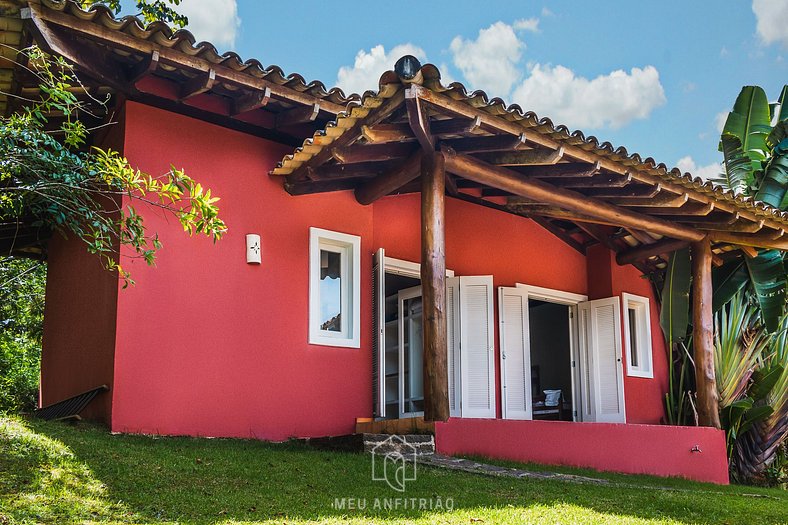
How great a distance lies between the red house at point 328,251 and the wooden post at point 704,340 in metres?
0.04

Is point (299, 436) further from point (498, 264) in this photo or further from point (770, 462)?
point (770, 462)

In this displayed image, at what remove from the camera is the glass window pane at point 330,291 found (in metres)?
9.17

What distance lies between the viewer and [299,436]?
8516mm

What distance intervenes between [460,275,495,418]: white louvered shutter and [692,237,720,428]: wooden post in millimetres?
2624

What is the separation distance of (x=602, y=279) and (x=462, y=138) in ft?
16.9

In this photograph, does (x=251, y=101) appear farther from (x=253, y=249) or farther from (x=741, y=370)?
(x=741, y=370)

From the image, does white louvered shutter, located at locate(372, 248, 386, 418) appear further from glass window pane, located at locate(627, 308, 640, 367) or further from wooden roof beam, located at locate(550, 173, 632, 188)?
glass window pane, located at locate(627, 308, 640, 367)

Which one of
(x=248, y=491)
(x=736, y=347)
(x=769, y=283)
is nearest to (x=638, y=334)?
(x=736, y=347)

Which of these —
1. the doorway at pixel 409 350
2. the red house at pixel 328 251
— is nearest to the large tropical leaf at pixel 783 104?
the red house at pixel 328 251

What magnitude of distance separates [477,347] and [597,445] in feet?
7.97

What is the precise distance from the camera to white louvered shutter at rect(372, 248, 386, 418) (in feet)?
29.9

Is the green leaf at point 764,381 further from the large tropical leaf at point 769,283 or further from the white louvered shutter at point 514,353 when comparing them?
the white louvered shutter at point 514,353

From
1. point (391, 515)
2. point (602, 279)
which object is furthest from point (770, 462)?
point (391, 515)

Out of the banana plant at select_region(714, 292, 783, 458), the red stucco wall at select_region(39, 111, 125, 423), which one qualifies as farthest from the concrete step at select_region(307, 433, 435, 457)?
the banana plant at select_region(714, 292, 783, 458)
